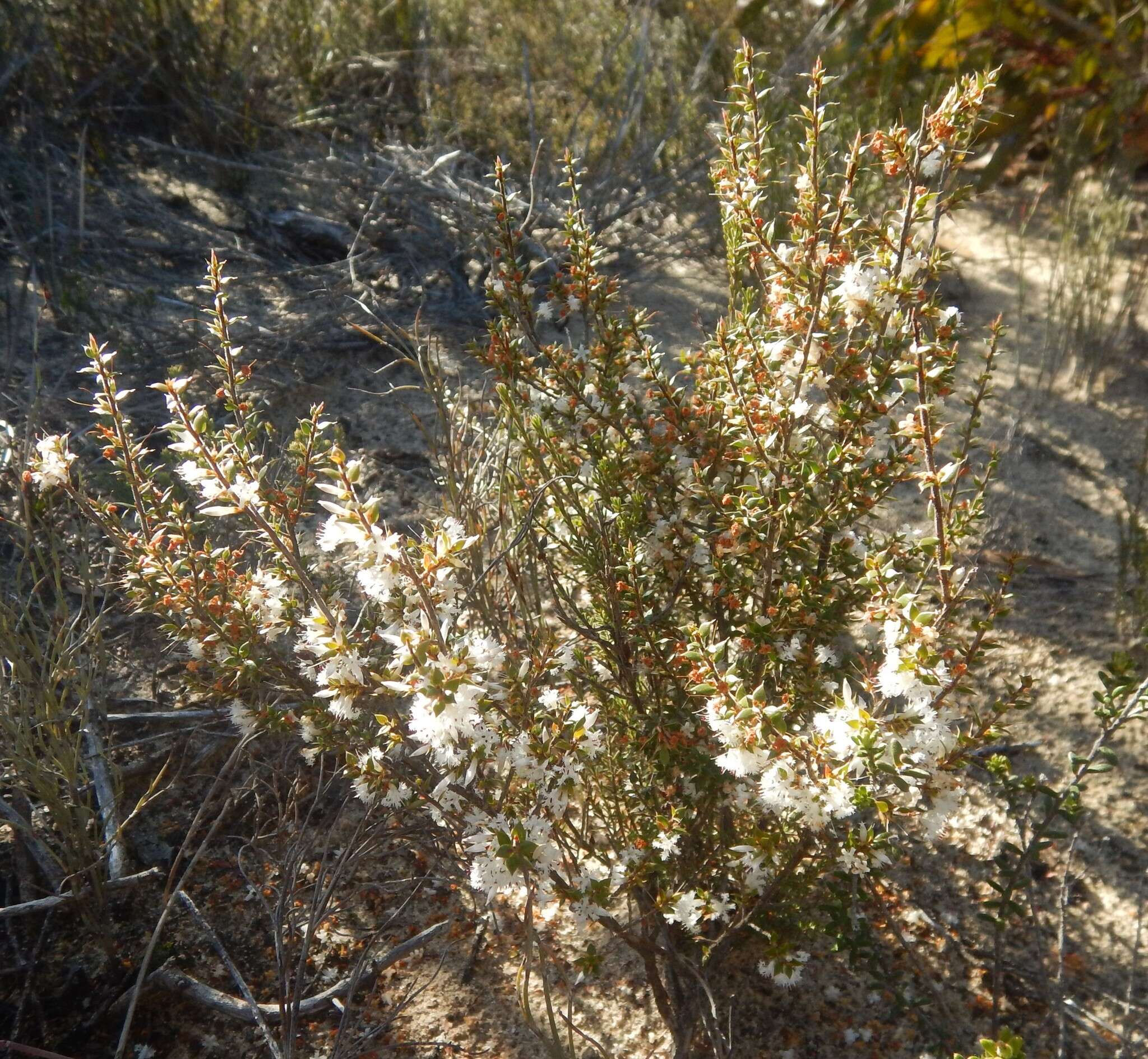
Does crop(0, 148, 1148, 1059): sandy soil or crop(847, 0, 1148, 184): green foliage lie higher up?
crop(847, 0, 1148, 184): green foliage

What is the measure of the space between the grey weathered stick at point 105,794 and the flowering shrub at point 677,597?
369mm

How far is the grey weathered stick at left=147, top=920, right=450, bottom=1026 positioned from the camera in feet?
5.59

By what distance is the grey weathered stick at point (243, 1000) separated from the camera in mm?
1705

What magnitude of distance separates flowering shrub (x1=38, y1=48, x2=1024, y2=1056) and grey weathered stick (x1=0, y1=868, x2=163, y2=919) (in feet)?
1.37

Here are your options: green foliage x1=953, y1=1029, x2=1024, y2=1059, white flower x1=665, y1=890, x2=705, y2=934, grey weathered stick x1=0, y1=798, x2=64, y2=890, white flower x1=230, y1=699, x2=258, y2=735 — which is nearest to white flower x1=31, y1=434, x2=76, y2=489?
white flower x1=230, y1=699, x2=258, y2=735

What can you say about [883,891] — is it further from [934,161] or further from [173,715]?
[173,715]

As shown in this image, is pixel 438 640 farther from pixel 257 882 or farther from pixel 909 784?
pixel 257 882

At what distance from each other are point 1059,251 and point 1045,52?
49.4 inches

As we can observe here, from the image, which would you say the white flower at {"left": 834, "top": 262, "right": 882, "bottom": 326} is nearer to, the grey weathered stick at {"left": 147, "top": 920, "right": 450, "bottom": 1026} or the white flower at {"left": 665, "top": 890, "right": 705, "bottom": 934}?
the white flower at {"left": 665, "top": 890, "right": 705, "bottom": 934}

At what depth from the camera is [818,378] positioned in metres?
1.54

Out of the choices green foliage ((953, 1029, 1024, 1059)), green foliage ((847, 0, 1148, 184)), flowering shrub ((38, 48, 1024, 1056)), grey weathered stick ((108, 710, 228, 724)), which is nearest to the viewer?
green foliage ((953, 1029, 1024, 1059))

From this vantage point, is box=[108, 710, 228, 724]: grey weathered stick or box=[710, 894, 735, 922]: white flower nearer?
box=[710, 894, 735, 922]: white flower

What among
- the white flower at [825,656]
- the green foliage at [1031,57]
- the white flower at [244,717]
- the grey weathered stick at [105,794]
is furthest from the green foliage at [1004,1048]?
the green foliage at [1031,57]

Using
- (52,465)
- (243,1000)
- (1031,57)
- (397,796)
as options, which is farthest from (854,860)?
(1031,57)
